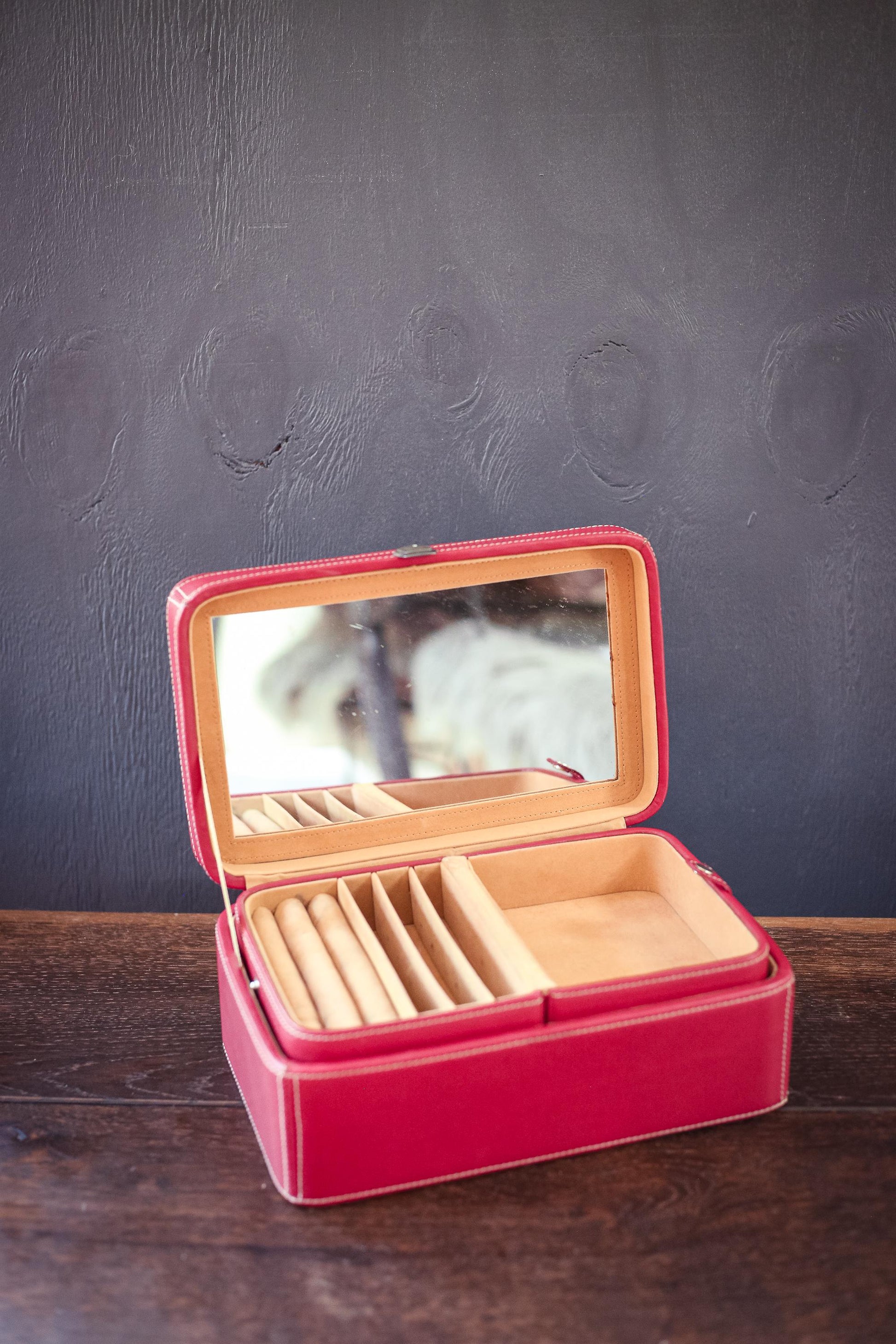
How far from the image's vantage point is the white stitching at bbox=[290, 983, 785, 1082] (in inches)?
37.0

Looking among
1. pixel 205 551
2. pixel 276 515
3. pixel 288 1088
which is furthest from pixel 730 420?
pixel 288 1088

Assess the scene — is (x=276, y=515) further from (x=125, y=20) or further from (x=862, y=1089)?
(x=862, y=1089)

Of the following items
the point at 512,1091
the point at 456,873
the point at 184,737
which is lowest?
the point at 512,1091

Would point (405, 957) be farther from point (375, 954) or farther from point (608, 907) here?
point (608, 907)

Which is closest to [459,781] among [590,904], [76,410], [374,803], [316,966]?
[374,803]

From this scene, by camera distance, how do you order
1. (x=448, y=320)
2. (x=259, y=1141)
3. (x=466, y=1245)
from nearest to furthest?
(x=466, y=1245), (x=259, y=1141), (x=448, y=320)

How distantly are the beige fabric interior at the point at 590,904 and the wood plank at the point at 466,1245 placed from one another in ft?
0.70

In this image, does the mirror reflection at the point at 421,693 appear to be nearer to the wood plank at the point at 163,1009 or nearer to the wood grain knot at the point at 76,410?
the wood plank at the point at 163,1009

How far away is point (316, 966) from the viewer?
3.67 ft

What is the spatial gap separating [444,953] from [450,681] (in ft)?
1.14

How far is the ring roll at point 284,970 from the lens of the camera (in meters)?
1.06

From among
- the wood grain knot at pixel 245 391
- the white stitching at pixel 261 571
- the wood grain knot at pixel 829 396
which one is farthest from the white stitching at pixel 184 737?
the wood grain knot at pixel 829 396

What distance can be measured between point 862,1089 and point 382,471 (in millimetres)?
995

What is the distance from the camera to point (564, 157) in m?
1.46
